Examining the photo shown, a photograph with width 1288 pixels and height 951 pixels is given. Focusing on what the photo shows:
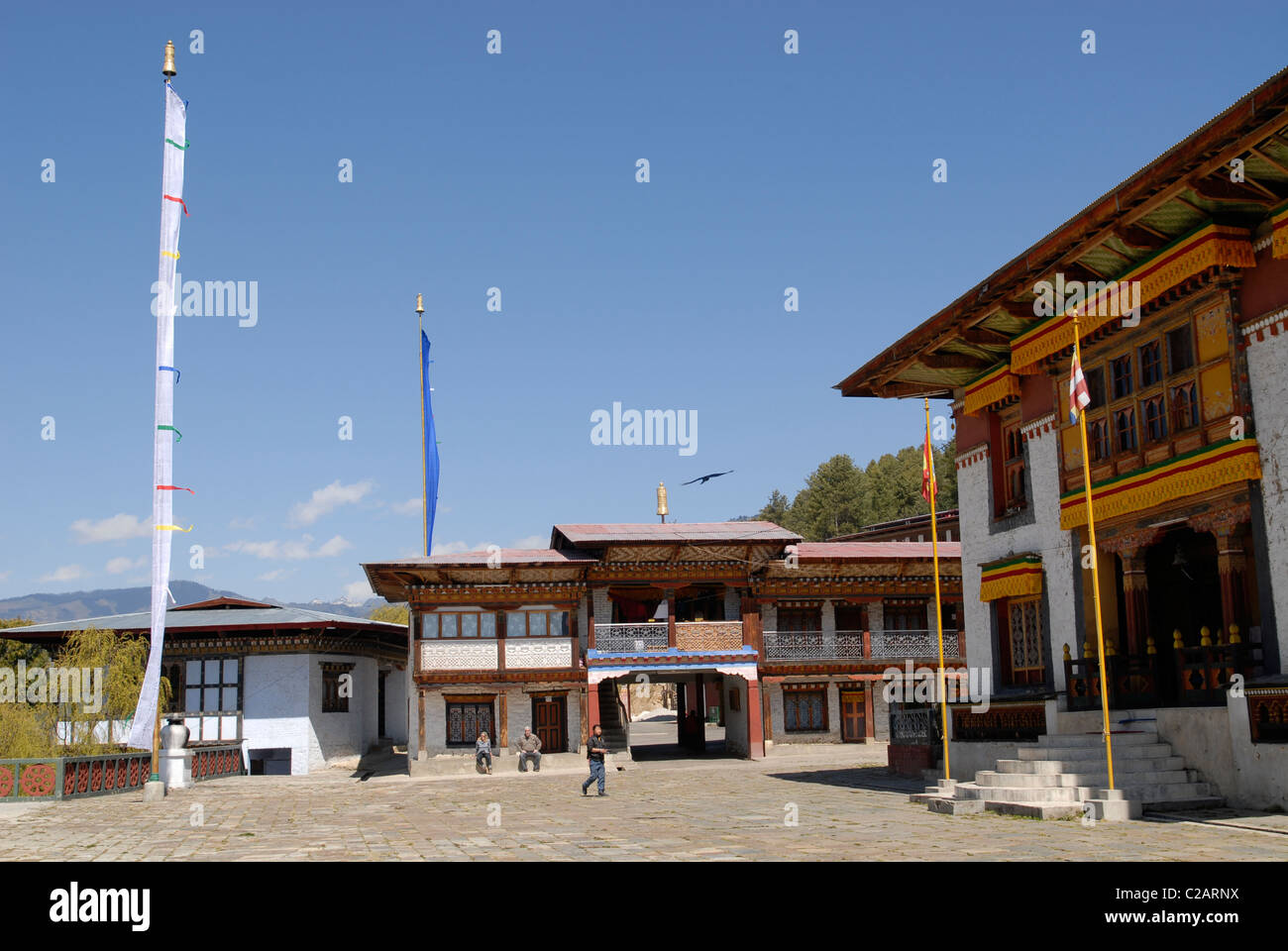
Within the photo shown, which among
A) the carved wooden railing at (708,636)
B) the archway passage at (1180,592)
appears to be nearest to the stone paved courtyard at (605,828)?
the archway passage at (1180,592)

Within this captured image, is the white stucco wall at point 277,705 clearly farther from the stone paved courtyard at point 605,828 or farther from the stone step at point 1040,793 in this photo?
the stone step at point 1040,793

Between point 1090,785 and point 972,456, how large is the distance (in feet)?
28.5

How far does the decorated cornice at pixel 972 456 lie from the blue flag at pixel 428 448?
21.4 meters

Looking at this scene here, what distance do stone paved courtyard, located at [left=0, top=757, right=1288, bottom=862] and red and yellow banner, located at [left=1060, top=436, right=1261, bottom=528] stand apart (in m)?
4.52

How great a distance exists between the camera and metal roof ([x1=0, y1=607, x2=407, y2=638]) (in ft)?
117

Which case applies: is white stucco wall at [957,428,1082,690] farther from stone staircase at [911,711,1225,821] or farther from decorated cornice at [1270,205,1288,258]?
decorated cornice at [1270,205,1288,258]

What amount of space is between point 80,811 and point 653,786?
36.6 ft

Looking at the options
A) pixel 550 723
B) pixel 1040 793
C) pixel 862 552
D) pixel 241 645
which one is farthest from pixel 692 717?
pixel 1040 793

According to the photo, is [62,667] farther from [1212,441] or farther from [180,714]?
[1212,441]

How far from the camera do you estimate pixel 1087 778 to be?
15016 mm

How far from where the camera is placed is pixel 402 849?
41.8 ft

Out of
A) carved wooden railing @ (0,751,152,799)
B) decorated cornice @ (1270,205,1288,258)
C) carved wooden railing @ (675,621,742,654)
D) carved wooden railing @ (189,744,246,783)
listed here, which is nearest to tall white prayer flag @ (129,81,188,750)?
carved wooden railing @ (0,751,152,799)

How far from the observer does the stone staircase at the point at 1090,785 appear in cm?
1417
